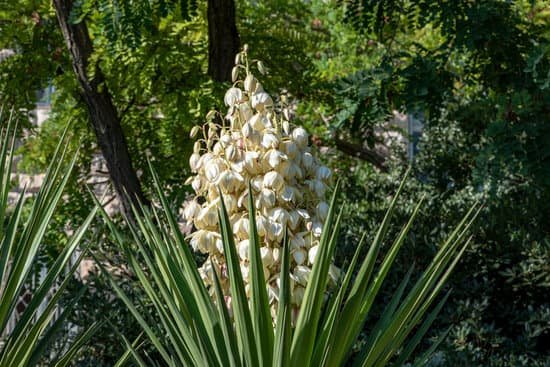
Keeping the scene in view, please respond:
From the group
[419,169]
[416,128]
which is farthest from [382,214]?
[416,128]

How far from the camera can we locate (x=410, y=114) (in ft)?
15.5

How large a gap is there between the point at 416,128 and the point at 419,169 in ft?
18.4

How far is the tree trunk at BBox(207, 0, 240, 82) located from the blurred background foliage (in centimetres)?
18

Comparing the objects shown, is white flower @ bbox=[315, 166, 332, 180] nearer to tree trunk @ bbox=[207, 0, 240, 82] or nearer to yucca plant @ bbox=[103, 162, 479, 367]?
yucca plant @ bbox=[103, 162, 479, 367]

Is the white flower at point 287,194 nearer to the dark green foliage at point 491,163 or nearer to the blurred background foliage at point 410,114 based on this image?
the blurred background foliage at point 410,114

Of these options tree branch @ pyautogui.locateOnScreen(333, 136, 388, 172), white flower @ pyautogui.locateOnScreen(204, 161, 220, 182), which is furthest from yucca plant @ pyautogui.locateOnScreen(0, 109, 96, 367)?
tree branch @ pyautogui.locateOnScreen(333, 136, 388, 172)

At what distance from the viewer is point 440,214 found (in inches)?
200

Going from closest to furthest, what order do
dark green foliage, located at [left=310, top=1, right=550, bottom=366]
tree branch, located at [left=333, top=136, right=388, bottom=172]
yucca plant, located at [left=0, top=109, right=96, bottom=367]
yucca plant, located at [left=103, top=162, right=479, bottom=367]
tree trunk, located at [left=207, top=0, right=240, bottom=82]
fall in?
yucca plant, located at [left=103, top=162, right=479, bottom=367] → yucca plant, located at [left=0, top=109, right=96, bottom=367] → dark green foliage, located at [left=310, top=1, right=550, bottom=366] → tree trunk, located at [left=207, top=0, right=240, bottom=82] → tree branch, located at [left=333, top=136, right=388, bottom=172]

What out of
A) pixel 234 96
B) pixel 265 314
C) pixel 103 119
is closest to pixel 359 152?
pixel 103 119

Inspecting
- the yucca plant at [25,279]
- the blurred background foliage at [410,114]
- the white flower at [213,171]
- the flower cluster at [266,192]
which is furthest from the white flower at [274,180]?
the blurred background foliage at [410,114]

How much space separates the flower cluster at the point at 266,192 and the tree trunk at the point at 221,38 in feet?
8.96

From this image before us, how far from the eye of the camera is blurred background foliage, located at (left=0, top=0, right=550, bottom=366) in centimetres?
425

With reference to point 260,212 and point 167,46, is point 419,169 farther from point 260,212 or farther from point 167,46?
point 260,212

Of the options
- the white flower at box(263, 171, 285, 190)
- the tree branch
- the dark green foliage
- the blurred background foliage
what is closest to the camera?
the white flower at box(263, 171, 285, 190)
